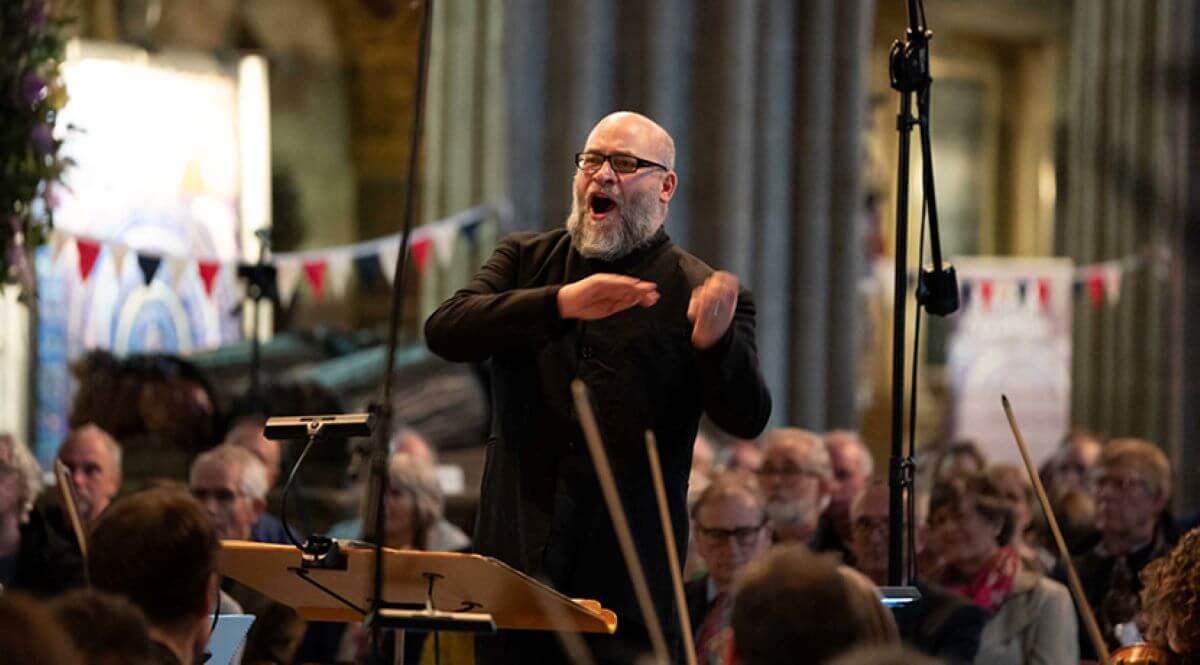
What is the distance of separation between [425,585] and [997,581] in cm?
271

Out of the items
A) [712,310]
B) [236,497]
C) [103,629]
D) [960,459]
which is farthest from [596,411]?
[960,459]

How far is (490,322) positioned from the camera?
4.28 metres

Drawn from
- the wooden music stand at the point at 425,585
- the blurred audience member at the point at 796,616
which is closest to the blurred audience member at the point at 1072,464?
the wooden music stand at the point at 425,585

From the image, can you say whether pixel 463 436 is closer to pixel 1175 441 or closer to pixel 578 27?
pixel 578 27

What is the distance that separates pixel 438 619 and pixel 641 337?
104 centimetres

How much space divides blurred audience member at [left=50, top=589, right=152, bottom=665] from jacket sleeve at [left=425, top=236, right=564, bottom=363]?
1.46m

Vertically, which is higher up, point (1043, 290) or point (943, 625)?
point (1043, 290)

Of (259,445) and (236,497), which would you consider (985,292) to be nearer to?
(259,445)

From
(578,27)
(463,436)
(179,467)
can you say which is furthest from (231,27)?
(179,467)

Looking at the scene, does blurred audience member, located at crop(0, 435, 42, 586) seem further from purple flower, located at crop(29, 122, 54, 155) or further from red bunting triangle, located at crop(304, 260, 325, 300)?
red bunting triangle, located at crop(304, 260, 325, 300)

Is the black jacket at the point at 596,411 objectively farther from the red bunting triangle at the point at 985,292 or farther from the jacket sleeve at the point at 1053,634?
the red bunting triangle at the point at 985,292

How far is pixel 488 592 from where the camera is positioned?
12.9 ft

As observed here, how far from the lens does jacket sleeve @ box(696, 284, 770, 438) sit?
4234 millimetres

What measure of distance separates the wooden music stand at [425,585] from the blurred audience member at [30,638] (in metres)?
1.33
